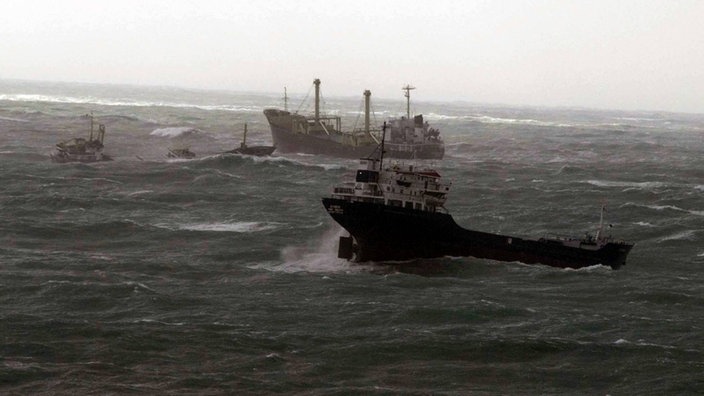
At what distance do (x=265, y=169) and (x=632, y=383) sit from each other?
319 feet

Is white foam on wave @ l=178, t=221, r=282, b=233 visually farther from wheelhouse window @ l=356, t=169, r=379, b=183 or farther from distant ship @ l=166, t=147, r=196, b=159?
distant ship @ l=166, t=147, r=196, b=159

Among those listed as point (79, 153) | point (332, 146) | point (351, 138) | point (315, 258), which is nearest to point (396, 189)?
point (315, 258)

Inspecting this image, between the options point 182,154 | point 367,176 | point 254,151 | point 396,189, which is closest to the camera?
point 396,189

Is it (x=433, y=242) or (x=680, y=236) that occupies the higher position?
(x=680, y=236)

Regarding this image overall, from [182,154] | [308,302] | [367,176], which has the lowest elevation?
[308,302]

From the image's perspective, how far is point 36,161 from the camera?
137750mm

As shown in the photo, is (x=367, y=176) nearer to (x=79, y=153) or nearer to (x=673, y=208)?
(x=673, y=208)

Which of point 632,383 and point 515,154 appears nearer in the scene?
point 632,383

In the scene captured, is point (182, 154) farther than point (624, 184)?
Yes

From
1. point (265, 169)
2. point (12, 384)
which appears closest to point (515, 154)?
point (265, 169)

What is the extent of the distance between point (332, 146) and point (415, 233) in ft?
323

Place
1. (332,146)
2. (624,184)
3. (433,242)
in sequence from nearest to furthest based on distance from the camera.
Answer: (433,242) < (624,184) < (332,146)

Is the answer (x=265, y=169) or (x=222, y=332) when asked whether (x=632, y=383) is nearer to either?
(x=222, y=332)

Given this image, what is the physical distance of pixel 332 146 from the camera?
565ft
